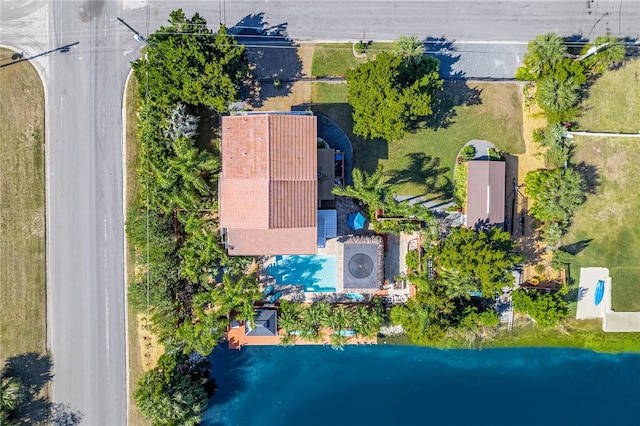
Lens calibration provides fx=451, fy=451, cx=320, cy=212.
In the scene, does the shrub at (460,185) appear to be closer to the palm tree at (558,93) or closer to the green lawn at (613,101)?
the palm tree at (558,93)

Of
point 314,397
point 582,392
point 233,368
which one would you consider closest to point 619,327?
point 582,392

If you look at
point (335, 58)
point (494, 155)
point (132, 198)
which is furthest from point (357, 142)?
point (132, 198)

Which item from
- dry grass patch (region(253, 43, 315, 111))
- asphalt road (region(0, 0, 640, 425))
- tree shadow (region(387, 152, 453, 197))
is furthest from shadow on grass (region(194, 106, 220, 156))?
tree shadow (region(387, 152, 453, 197))

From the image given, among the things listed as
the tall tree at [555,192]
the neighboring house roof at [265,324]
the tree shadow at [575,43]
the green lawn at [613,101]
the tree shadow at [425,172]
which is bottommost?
the neighboring house roof at [265,324]

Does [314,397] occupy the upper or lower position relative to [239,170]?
lower

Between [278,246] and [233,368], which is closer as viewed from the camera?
[278,246]

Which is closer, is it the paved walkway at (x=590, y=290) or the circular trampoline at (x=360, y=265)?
the circular trampoline at (x=360, y=265)

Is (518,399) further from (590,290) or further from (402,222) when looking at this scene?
(402,222)

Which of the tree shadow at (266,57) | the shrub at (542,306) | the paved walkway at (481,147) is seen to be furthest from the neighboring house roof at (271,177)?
the shrub at (542,306)
